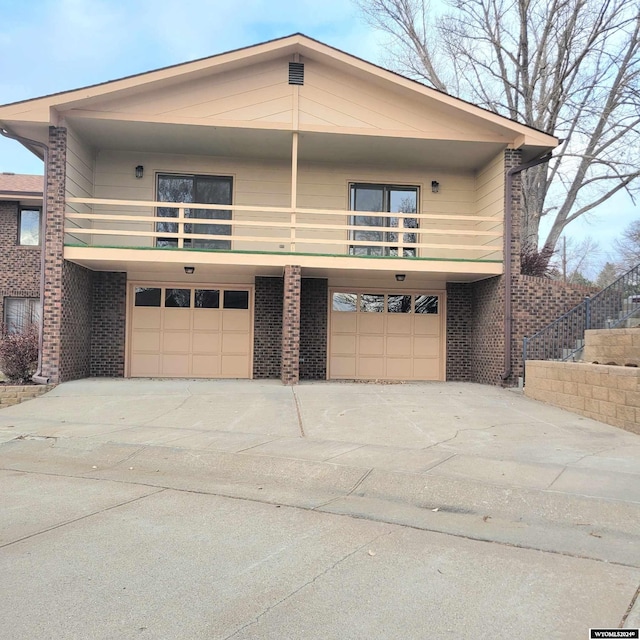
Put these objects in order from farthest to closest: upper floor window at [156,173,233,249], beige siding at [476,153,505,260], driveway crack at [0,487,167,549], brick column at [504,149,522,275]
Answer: upper floor window at [156,173,233,249], beige siding at [476,153,505,260], brick column at [504,149,522,275], driveway crack at [0,487,167,549]

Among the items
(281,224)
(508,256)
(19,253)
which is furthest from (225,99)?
(19,253)

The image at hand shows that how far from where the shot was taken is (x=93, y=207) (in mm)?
13375

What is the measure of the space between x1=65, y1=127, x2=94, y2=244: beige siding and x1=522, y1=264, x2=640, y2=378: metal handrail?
10471 millimetres

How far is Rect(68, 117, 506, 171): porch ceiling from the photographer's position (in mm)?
12336

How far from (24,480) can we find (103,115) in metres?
8.68

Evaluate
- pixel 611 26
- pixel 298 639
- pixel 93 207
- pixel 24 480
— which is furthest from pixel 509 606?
pixel 611 26

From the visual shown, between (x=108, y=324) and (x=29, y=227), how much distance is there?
23.6ft

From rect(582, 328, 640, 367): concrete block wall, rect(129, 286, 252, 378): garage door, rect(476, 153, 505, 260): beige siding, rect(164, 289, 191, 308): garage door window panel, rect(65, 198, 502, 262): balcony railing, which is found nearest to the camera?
rect(582, 328, 640, 367): concrete block wall

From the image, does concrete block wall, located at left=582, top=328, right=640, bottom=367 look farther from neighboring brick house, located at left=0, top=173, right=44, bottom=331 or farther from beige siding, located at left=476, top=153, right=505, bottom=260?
neighboring brick house, located at left=0, top=173, right=44, bottom=331

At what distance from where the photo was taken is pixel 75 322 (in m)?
12.4

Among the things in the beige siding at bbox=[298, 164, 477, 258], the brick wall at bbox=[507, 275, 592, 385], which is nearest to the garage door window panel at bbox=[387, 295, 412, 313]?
the beige siding at bbox=[298, 164, 477, 258]

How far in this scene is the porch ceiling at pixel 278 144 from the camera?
12.3 m

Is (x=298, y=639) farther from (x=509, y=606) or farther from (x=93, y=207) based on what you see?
(x=93, y=207)

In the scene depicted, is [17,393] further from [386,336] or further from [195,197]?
[386,336]
